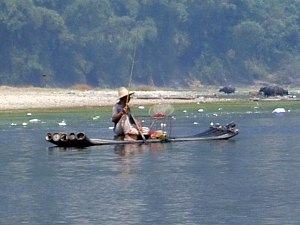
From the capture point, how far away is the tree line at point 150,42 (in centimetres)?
8238

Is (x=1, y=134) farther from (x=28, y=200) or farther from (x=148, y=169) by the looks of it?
(x=28, y=200)

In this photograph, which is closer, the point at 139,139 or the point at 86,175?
the point at 86,175

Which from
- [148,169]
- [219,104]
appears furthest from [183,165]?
[219,104]

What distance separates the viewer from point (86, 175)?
2039cm

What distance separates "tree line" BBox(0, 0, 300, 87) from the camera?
8238cm

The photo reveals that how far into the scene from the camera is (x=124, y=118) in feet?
→ 84.5

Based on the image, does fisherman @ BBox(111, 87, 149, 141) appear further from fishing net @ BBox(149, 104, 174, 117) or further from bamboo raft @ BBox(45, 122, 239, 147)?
fishing net @ BBox(149, 104, 174, 117)

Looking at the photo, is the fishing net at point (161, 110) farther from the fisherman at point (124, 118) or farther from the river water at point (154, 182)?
the fisherman at point (124, 118)

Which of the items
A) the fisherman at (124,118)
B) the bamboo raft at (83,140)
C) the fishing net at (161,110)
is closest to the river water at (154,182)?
the bamboo raft at (83,140)

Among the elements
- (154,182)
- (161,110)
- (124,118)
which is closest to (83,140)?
(124,118)

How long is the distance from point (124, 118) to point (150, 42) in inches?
2633

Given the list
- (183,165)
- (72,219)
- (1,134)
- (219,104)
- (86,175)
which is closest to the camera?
(72,219)

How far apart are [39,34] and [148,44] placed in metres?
11.8

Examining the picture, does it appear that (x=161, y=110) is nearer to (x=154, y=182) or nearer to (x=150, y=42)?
(x=154, y=182)
